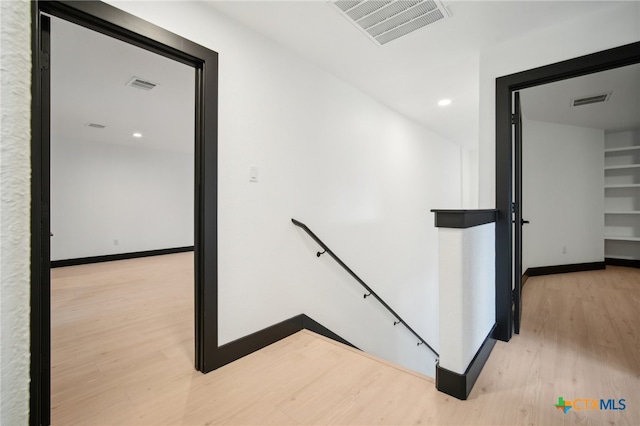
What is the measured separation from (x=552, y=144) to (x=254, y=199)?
5.04 m

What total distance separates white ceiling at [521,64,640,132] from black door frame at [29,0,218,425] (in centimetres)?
351

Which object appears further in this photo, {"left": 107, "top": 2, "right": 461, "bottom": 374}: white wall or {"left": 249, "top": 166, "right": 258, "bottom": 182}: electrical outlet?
{"left": 249, "top": 166, "right": 258, "bottom": 182}: electrical outlet

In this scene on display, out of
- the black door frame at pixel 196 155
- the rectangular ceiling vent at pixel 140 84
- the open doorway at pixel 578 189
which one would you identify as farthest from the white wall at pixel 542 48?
the rectangular ceiling vent at pixel 140 84

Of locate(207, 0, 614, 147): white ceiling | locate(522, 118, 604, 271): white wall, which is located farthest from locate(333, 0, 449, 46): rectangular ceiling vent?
locate(522, 118, 604, 271): white wall

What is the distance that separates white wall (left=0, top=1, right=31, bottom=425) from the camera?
0.21 meters

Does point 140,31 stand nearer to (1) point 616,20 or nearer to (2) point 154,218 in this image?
(1) point 616,20

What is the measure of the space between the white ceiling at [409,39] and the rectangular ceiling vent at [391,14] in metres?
0.06

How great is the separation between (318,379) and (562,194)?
16.8ft

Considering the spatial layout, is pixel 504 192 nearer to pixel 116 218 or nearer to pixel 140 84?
pixel 140 84

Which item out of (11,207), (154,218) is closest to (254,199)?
(11,207)

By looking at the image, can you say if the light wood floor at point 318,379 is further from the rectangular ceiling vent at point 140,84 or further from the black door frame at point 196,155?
the rectangular ceiling vent at point 140,84

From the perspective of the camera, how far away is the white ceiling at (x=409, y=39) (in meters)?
2.01

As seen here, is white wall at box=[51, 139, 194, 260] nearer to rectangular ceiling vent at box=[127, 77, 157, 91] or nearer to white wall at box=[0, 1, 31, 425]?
rectangular ceiling vent at box=[127, 77, 157, 91]

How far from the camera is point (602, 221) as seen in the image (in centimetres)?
503
